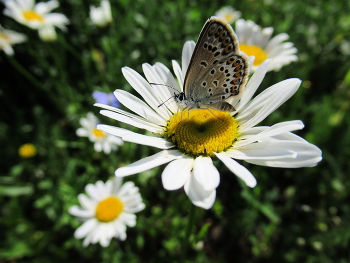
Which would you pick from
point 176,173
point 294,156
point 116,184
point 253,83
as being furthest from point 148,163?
point 116,184

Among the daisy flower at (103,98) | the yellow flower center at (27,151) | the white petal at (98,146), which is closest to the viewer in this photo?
the white petal at (98,146)

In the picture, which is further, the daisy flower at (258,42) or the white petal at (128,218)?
the daisy flower at (258,42)

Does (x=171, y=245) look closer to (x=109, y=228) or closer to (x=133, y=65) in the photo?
(x=109, y=228)

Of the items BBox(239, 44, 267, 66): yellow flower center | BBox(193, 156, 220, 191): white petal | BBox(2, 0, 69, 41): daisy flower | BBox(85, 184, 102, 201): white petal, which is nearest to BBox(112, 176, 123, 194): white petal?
BBox(85, 184, 102, 201): white petal

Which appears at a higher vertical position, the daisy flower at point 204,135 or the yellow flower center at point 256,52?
the yellow flower center at point 256,52

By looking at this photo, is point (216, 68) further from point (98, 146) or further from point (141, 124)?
point (98, 146)

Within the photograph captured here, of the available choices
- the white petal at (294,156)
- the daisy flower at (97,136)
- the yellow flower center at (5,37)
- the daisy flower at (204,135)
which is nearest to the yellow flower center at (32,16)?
the yellow flower center at (5,37)

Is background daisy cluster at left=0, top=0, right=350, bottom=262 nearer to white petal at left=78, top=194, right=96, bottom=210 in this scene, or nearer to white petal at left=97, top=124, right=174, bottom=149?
white petal at left=78, top=194, right=96, bottom=210

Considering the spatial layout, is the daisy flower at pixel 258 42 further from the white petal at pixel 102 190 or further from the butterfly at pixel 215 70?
the white petal at pixel 102 190
